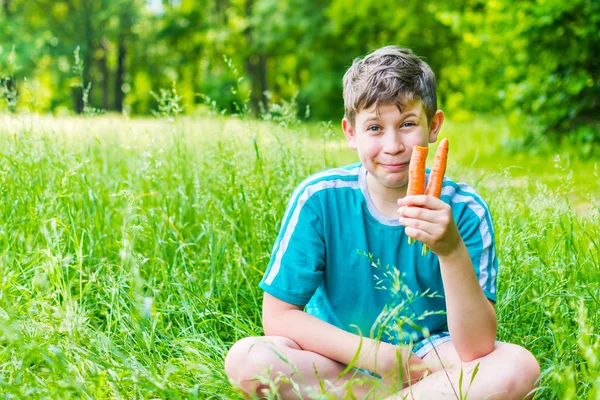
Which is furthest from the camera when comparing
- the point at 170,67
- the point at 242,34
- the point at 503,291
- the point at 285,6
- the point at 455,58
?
the point at 170,67

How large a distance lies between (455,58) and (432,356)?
21.2 metres

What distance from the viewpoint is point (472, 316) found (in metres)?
1.92

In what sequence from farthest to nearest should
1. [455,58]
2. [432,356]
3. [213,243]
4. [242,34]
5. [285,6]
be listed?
[242,34] → [285,6] → [455,58] → [213,243] → [432,356]

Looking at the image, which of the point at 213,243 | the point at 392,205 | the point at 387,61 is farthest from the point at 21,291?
the point at 387,61

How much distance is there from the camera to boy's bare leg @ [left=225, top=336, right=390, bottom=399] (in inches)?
74.9

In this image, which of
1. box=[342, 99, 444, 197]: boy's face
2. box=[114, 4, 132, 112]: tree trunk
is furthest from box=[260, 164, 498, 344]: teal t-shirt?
box=[114, 4, 132, 112]: tree trunk

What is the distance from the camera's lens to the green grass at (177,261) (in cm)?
207

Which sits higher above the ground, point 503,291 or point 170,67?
point 170,67

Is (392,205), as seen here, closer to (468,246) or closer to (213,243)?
(468,246)

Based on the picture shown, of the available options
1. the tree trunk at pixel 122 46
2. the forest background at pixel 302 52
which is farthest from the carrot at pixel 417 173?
the tree trunk at pixel 122 46

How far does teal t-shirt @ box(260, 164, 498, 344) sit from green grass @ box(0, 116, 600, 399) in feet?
1.25

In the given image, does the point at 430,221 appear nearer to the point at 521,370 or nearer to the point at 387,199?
the point at 387,199

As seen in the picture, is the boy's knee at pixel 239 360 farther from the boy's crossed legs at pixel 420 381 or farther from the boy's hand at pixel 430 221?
the boy's hand at pixel 430 221

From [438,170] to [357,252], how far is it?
433 millimetres
